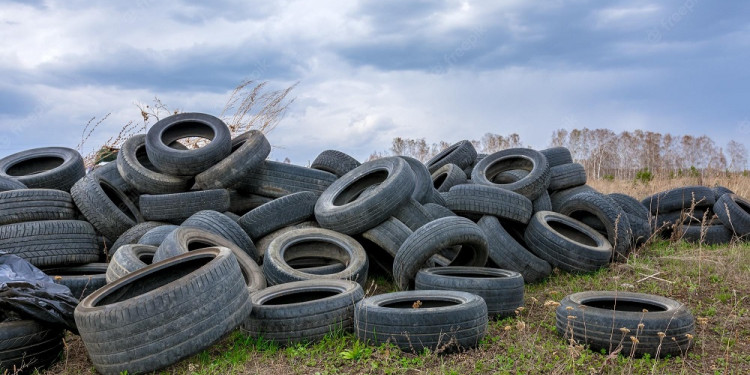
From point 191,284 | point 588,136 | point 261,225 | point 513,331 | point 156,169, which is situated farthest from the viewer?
point 588,136

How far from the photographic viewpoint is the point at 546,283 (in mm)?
8148

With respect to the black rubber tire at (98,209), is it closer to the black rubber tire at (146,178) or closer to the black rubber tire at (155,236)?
the black rubber tire at (146,178)

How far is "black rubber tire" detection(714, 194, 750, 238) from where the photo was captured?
10.5m

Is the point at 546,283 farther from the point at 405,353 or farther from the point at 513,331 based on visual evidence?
the point at 405,353

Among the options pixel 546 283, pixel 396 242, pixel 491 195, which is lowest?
pixel 546 283

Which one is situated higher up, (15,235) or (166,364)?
(15,235)

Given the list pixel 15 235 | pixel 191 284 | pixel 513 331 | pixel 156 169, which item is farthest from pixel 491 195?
pixel 15 235

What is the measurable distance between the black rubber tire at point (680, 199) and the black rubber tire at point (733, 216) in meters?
0.39

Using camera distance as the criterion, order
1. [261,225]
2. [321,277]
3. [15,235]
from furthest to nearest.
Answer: [261,225] < [15,235] < [321,277]

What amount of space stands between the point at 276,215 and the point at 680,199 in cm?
780

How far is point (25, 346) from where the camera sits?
5383mm

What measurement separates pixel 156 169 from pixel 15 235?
276 centimetres

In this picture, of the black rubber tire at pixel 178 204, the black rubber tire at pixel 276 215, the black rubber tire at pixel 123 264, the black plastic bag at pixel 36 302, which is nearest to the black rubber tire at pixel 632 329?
the black rubber tire at pixel 276 215

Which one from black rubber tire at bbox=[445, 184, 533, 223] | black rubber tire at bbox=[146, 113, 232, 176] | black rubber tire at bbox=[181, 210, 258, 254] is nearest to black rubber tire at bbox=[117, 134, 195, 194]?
black rubber tire at bbox=[146, 113, 232, 176]
